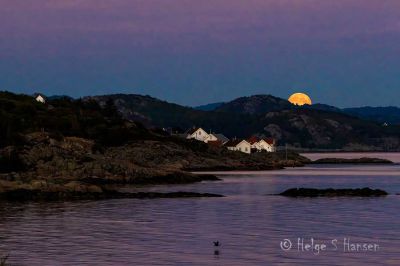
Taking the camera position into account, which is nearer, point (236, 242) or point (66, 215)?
point (236, 242)

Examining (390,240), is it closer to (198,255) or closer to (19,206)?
(198,255)

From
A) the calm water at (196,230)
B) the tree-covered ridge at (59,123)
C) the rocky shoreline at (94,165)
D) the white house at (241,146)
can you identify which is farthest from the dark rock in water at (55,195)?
the white house at (241,146)

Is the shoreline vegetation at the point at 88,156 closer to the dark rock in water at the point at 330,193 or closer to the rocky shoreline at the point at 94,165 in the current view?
the rocky shoreline at the point at 94,165

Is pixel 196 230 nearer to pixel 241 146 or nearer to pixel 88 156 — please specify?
pixel 88 156

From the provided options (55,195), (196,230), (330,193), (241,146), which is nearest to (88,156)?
(55,195)

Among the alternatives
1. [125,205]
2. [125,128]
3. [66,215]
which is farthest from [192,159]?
[66,215]

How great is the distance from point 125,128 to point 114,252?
361 feet

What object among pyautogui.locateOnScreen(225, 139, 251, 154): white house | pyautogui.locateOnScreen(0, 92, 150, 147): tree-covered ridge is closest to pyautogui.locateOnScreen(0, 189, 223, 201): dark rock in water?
pyautogui.locateOnScreen(0, 92, 150, 147): tree-covered ridge

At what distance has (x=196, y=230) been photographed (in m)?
48.1

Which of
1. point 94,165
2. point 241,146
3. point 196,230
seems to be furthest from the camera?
point 241,146

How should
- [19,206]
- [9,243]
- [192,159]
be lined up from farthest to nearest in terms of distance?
[192,159]
[19,206]
[9,243]

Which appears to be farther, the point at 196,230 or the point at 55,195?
the point at 55,195

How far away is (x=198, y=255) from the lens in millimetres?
37562

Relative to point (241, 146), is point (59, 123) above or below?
above
